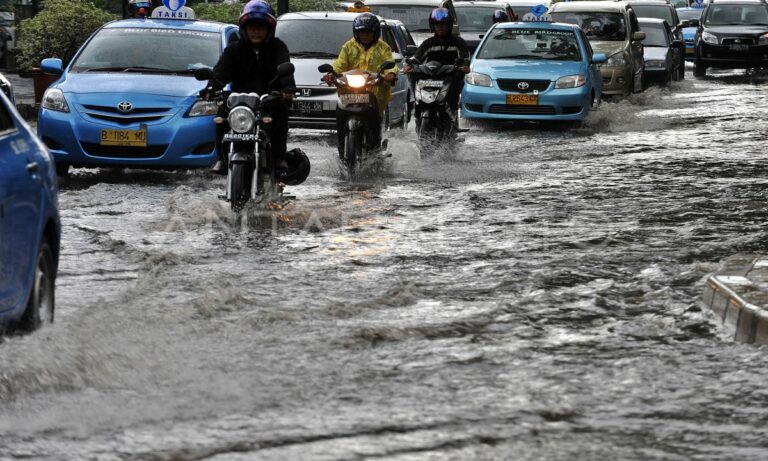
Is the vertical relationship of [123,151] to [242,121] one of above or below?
below

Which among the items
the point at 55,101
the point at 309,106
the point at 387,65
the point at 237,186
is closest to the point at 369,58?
the point at 387,65

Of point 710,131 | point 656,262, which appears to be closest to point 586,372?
point 656,262

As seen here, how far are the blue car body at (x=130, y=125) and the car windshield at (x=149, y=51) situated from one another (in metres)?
0.78

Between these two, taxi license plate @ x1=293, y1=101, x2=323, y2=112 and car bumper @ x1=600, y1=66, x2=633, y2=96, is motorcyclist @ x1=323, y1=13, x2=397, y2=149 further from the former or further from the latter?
car bumper @ x1=600, y1=66, x2=633, y2=96

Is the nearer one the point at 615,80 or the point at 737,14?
the point at 615,80

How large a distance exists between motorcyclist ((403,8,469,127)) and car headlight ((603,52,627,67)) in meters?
9.70

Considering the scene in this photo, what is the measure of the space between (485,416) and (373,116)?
10212 mm

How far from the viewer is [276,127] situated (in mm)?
13094

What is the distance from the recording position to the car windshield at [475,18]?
3278 centimetres

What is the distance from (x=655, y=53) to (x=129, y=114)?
67.3ft

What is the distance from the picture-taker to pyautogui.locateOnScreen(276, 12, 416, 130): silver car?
20406 millimetres

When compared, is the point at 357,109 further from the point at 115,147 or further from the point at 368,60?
the point at 115,147

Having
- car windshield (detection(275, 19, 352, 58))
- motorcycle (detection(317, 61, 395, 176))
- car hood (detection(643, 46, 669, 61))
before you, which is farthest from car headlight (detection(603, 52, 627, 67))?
motorcycle (detection(317, 61, 395, 176))

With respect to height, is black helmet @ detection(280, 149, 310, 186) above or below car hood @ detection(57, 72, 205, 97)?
below
